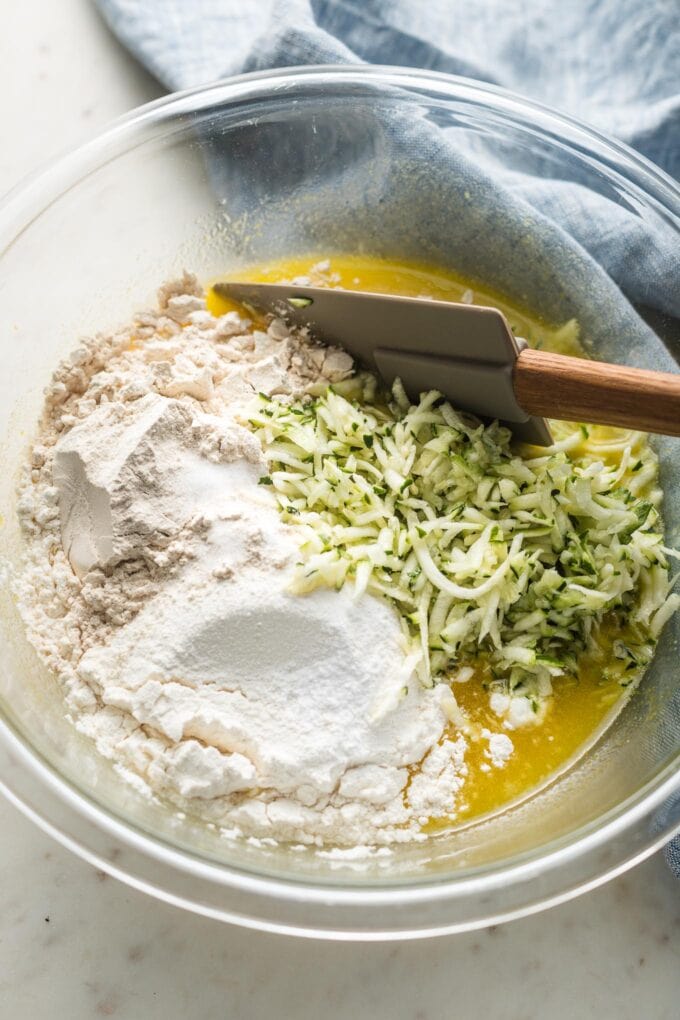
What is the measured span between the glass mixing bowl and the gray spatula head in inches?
11.2

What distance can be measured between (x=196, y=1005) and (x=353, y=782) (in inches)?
20.0

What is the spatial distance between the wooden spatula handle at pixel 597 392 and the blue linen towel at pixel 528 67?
0.40 metres

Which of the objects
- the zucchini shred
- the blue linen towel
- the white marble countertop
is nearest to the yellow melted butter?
the zucchini shred

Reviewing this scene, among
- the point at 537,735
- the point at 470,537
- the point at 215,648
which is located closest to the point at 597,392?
the point at 470,537

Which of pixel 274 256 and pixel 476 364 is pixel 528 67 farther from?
pixel 476 364

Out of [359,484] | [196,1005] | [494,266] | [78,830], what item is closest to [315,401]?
[359,484]

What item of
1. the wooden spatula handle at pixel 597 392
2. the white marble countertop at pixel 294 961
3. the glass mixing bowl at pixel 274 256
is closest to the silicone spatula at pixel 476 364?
the wooden spatula handle at pixel 597 392

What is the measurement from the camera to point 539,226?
7.56ft

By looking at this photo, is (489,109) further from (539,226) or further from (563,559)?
(563,559)

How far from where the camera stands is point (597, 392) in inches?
75.1

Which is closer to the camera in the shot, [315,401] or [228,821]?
[228,821]

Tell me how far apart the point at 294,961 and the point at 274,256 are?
1.55 meters

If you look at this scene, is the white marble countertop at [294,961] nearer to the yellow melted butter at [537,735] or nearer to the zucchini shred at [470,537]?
the yellow melted butter at [537,735]

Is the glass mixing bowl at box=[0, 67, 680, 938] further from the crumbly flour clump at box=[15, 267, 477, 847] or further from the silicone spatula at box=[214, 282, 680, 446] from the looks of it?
the silicone spatula at box=[214, 282, 680, 446]
